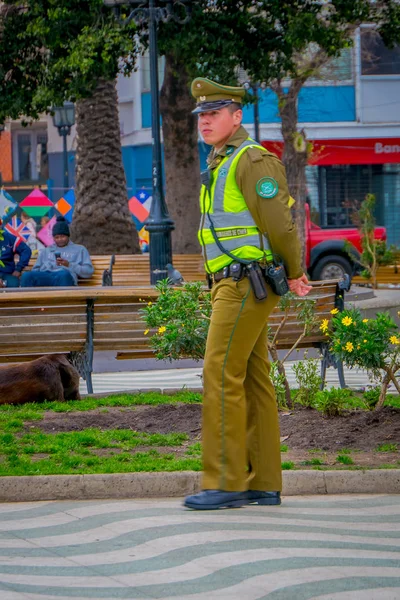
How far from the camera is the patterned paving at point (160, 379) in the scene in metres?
12.7

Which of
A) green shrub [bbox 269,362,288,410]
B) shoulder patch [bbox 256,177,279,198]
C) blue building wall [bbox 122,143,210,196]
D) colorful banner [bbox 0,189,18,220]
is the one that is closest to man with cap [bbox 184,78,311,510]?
shoulder patch [bbox 256,177,279,198]

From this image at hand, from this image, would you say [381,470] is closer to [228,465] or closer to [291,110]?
[228,465]

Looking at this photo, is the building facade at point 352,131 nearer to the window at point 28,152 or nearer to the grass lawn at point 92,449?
the window at point 28,152

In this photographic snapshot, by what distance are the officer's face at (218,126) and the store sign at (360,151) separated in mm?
33977

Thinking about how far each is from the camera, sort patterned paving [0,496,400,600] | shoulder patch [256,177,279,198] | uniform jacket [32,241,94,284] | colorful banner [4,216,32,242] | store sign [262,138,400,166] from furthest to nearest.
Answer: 1. store sign [262,138,400,166]
2. colorful banner [4,216,32,242]
3. uniform jacket [32,241,94,284]
4. shoulder patch [256,177,279,198]
5. patterned paving [0,496,400,600]

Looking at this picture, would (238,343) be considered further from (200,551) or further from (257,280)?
(200,551)

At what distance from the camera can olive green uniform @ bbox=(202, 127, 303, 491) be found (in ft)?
20.9

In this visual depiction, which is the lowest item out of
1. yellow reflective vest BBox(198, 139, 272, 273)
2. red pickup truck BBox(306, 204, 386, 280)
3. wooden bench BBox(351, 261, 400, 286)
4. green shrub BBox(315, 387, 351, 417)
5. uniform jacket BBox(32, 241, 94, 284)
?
wooden bench BBox(351, 261, 400, 286)

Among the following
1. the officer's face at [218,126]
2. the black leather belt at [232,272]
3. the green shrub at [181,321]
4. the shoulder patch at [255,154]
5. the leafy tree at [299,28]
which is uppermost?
the leafy tree at [299,28]

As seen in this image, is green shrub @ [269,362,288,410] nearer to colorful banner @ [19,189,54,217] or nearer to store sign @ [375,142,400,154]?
colorful banner @ [19,189,54,217]

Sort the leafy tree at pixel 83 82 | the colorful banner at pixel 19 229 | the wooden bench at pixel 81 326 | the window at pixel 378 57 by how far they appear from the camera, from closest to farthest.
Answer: the wooden bench at pixel 81 326, the leafy tree at pixel 83 82, the colorful banner at pixel 19 229, the window at pixel 378 57

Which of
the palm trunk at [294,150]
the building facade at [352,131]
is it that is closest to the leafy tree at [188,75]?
the palm trunk at [294,150]

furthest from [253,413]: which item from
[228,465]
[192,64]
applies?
[192,64]

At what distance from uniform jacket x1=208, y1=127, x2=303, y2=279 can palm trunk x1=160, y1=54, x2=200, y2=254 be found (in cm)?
1673
